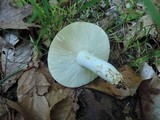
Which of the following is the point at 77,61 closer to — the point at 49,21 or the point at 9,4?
the point at 49,21

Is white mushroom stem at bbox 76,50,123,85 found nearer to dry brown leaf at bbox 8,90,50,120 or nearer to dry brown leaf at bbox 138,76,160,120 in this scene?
dry brown leaf at bbox 138,76,160,120

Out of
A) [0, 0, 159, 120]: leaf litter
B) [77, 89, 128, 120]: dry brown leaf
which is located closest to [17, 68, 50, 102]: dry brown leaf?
[0, 0, 159, 120]: leaf litter

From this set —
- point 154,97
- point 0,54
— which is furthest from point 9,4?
point 154,97

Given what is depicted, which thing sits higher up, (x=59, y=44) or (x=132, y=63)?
(x=59, y=44)

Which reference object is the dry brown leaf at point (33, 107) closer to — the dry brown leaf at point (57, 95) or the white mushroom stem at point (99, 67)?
the dry brown leaf at point (57, 95)

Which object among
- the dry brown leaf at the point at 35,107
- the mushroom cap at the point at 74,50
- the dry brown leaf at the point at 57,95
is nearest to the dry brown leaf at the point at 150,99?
the mushroom cap at the point at 74,50
